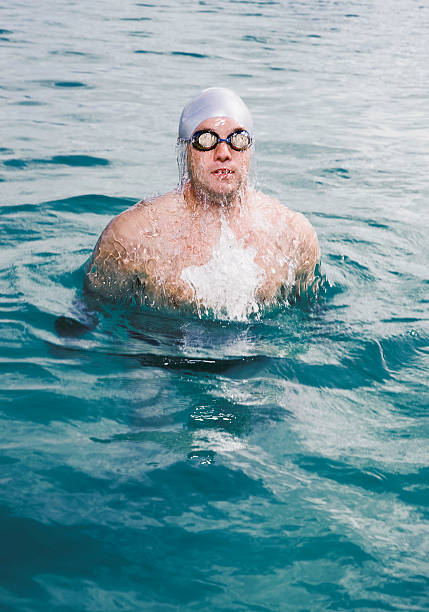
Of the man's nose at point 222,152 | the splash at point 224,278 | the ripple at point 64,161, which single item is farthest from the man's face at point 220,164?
the ripple at point 64,161

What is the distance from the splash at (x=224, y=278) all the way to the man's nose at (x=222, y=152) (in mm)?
432

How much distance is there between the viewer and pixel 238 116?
396 centimetres

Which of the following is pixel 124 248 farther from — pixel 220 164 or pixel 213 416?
pixel 213 416

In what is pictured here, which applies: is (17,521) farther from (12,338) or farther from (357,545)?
(12,338)

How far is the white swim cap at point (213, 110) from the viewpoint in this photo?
3955 mm

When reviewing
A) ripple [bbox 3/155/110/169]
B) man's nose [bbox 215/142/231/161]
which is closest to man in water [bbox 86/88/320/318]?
man's nose [bbox 215/142/231/161]

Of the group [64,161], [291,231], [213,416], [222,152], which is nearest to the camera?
[213,416]

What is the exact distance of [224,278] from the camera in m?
4.23

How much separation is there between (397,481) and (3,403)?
170cm

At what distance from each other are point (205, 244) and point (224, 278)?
0.21 metres

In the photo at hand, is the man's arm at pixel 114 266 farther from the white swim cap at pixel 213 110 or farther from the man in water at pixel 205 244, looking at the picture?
the white swim cap at pixel 213 110

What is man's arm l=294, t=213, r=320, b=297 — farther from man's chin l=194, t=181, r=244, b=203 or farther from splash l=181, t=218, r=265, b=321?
man's chin l=194, t=181, r=244, b=203

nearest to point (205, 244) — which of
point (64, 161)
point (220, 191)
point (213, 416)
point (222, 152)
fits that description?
point (220, 191)

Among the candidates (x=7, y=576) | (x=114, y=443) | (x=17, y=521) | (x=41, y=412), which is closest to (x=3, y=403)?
(x=41, y=412)
